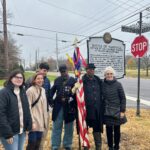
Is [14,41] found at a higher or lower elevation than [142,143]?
higher

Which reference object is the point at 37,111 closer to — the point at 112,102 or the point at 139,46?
the point at 112,102

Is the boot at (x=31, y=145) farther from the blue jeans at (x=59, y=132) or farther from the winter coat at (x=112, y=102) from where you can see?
the winter coat at (x=112, y=102)

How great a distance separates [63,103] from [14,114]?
1837 mm

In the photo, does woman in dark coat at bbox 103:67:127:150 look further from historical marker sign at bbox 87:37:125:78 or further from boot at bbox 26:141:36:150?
boot at bbox 26:141:36:150

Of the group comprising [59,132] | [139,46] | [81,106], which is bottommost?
[59,132]

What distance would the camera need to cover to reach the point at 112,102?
6.01 metres

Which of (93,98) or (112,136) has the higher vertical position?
(93,98)

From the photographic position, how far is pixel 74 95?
19.7ft

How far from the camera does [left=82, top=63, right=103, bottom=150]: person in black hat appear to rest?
5.93m

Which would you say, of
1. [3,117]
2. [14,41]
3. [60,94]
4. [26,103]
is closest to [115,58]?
[60,94]

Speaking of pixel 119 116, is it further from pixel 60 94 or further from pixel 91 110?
pixel 60 94

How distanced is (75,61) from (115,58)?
1.93 metres

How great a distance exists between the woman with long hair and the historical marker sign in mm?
2426

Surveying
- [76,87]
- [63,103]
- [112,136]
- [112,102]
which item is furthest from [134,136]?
[76,87]
